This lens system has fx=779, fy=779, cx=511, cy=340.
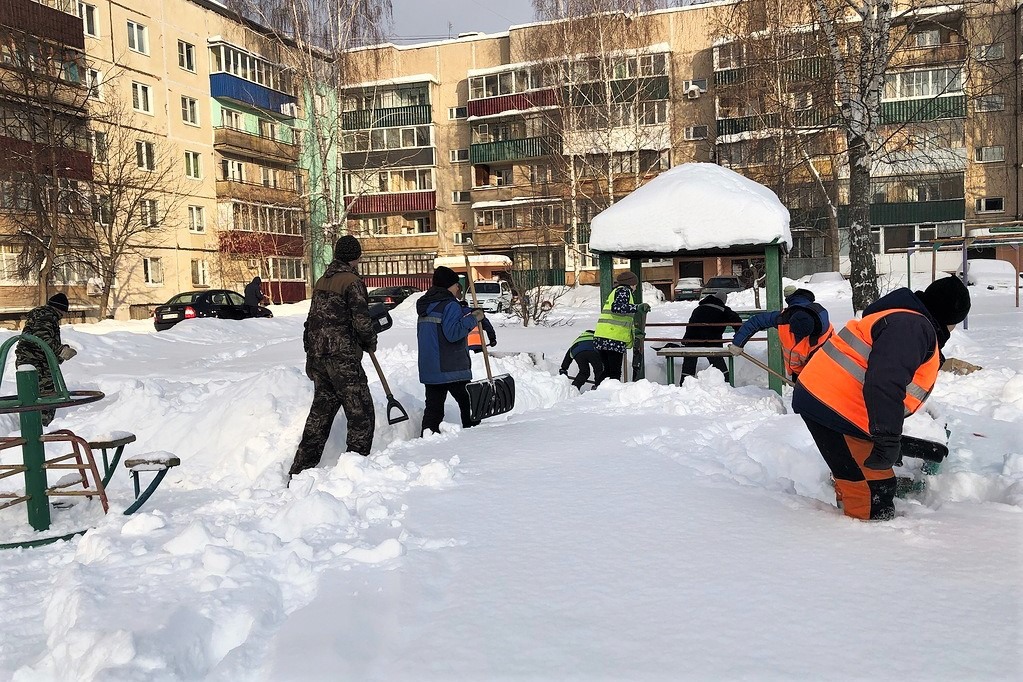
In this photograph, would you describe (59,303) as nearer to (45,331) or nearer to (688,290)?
(45,331)

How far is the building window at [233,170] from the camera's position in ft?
120

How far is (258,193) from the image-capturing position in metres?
37.2

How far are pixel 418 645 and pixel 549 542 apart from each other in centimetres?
99

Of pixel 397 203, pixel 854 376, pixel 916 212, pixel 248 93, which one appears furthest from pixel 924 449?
pixel 397 203

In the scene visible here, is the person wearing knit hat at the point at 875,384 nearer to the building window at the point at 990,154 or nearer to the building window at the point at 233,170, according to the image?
the building window at the point at 233,170

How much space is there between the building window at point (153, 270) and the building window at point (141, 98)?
6.19 meters

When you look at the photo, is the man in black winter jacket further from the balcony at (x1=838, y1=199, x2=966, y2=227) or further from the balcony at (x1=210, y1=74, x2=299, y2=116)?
the balcony at (x1=210, y1=74, x2=299, y2=116)

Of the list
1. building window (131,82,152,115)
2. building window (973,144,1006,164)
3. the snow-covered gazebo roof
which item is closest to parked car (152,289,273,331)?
building window (131,82,152,115)

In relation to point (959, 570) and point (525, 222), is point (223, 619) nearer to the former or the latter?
point (959, 570)

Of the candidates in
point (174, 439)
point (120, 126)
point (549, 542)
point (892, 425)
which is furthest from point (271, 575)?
point (120, 126)

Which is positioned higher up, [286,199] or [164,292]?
[286,199]

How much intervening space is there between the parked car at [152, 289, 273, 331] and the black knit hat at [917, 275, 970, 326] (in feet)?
70.6

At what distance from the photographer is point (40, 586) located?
11.3ft

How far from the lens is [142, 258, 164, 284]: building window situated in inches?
1259
